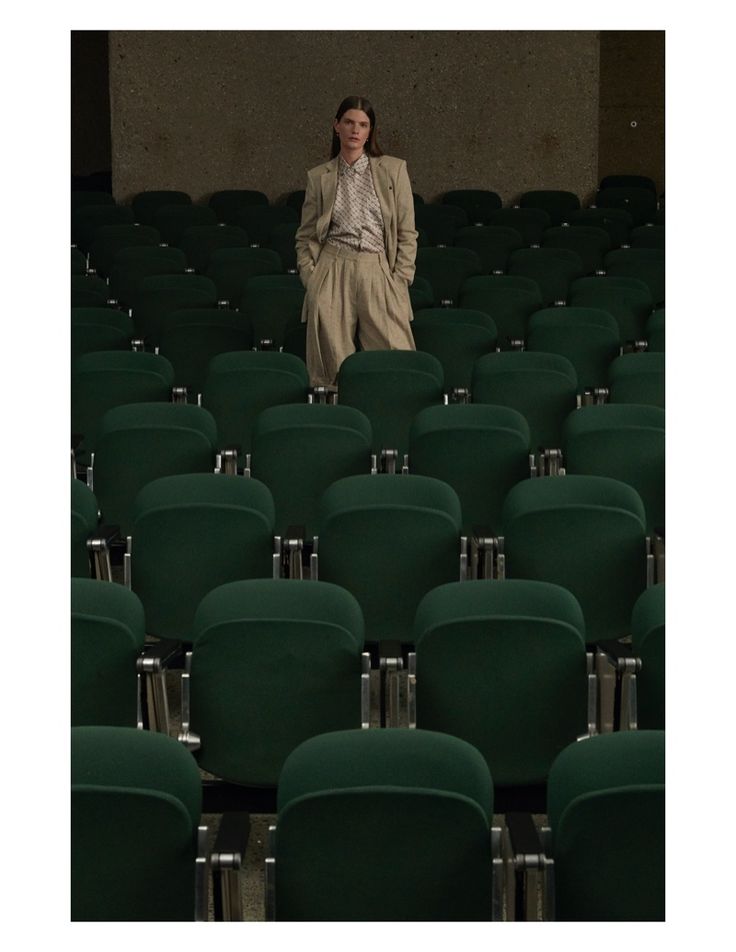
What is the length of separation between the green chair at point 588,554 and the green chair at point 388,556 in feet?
0.66

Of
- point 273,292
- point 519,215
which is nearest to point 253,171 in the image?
point 519,215

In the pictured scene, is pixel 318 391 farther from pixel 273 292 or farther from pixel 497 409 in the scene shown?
pixel 273 292

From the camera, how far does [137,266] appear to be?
9102 mm

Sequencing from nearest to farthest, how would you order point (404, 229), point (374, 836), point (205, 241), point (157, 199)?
point (374, 836) < point (404, 229) < point (205, 241) < point (157, 199)

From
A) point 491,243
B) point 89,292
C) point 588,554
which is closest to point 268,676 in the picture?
point 588,554

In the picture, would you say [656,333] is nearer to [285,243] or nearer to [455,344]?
[455,344]

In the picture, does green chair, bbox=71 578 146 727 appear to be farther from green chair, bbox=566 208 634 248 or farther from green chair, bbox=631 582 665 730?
green chair, bbox=566 208 634 248

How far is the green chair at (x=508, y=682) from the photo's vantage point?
12.0ft

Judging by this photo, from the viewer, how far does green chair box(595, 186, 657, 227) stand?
12250 millimetres

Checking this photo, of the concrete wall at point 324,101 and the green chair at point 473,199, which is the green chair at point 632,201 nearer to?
the concrete wall at point 324,101

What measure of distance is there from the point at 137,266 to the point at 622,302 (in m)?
3.00

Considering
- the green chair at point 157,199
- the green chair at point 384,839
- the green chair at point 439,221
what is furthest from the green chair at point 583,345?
the green chair at point 157,199

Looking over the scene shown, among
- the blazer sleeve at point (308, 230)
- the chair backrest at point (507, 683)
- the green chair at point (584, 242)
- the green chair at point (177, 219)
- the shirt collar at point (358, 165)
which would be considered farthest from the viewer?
the green chair at point (177, 219)

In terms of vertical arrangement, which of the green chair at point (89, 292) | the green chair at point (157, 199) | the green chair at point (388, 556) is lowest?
the green chair at point (388, 556)
